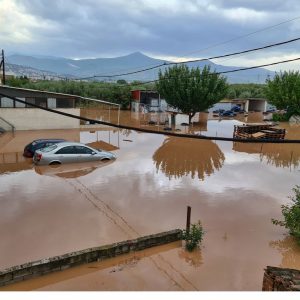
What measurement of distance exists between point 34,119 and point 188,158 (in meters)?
16.0

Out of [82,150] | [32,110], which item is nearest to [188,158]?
[82,150]

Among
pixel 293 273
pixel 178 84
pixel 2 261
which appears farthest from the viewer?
pixel 178 84

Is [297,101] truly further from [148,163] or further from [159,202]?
[159,202]

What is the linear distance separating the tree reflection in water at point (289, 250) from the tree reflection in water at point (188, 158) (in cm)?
739

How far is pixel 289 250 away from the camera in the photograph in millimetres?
10594

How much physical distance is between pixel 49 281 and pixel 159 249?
10.7 feet

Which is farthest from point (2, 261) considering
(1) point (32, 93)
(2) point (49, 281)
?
(1) point (32, 93)

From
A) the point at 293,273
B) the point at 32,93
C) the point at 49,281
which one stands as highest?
the point at 32,93

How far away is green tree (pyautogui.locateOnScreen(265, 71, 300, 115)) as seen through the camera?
131ft

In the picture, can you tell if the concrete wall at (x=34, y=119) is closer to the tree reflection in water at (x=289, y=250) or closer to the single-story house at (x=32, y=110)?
the single-story house at (x=32, y=110)

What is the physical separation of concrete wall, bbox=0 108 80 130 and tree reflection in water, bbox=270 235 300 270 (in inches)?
1000

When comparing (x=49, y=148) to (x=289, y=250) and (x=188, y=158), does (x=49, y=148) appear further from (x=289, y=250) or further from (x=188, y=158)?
(x=289, y=250)

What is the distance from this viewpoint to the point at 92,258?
9.00 meters

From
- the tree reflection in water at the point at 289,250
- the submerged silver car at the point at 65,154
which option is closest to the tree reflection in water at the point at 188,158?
the submerged silver car at the point at 65,154
